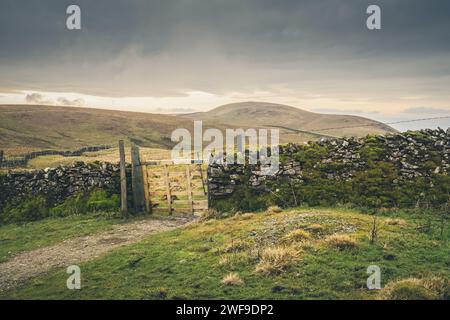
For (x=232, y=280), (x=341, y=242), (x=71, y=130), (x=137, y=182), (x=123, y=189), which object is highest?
(x=71, y=130)

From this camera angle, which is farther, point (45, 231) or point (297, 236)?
point (45, 231)

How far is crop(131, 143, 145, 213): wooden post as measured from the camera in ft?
A: 55.0

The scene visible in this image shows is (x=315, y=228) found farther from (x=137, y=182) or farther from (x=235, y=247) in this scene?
Result: (x=137, y=182)

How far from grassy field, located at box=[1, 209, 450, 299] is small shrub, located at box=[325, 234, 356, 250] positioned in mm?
14

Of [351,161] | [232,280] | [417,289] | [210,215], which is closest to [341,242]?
[417,289]

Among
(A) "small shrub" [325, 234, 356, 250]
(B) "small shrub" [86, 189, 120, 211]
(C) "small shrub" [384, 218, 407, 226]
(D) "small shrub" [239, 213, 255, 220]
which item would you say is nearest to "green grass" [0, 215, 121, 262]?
(B) "small shrub" [86, 189, 120, 211]

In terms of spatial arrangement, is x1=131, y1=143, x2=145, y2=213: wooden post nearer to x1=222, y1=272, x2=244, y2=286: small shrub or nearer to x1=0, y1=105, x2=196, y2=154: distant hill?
x1=222, y1=272, x2=244, y2=286: small shrub

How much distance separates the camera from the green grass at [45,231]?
1286 cm

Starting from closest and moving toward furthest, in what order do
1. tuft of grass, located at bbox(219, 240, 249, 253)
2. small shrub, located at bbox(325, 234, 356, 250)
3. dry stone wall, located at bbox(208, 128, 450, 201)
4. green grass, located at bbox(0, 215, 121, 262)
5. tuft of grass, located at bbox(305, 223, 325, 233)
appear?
1. small shrub, located at bbox(325, 234, 356, 250)
2. tuft of grass, located at bbox(219, 240, 249, 253)
3. tuft of grass, located at bbox(305, 223, 325, 233)
4. green grass, located at bbox(0, 215, 121, 262)
5. dry stone wall, located at bbox(208, 128, 450, 201)

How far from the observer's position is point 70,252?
1174 centimetres

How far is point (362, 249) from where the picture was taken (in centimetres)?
928

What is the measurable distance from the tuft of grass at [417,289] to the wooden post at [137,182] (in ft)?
38.8

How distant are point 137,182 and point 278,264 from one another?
9.85m

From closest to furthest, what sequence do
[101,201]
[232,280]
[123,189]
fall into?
[232,280] → [123,189] → [101,201]
